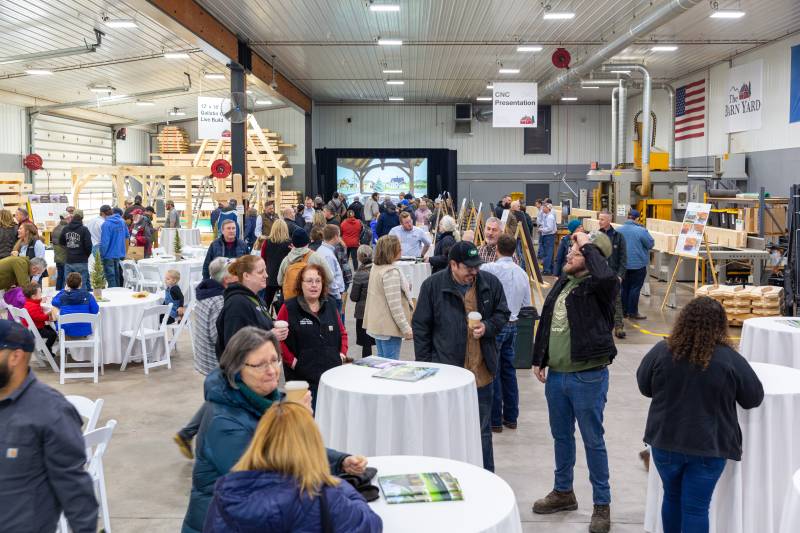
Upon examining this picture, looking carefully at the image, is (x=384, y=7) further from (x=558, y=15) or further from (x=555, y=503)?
(x=555, y=503)

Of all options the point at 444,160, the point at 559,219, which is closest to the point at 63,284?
the point at 559,219

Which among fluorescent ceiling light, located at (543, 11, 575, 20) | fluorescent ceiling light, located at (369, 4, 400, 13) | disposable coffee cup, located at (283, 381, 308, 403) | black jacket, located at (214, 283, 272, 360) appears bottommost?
disposable coffee cup, located at (283, 381, 308, 403)

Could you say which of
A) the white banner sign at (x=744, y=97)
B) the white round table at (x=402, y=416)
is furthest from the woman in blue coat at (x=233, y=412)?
the white banner sign at (x=744, y=97)

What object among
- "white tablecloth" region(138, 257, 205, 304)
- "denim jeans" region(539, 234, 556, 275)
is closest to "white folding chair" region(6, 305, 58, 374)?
"white tablecloth" region(138, 257, 205, 304)

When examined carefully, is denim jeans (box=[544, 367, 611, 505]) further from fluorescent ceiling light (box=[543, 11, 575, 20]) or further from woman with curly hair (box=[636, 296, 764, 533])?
fluorescent ceiling light (box=[543, 11, 575, 20])

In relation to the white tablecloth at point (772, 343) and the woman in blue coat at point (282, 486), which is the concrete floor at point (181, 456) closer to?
the white tablecloth at point (772, 343)

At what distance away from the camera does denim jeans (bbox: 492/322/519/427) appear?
5.94 meters

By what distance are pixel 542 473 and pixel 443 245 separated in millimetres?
3583

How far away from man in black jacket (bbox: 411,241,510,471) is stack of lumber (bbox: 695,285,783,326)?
6443 millimetres

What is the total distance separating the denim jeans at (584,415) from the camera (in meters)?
4.19

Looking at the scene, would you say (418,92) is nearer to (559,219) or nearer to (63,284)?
(559,219)

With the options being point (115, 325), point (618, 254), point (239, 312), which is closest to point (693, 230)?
point (618, 254)

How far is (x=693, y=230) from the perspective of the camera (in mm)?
11438

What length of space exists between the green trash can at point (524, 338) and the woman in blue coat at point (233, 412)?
14.6 feet
